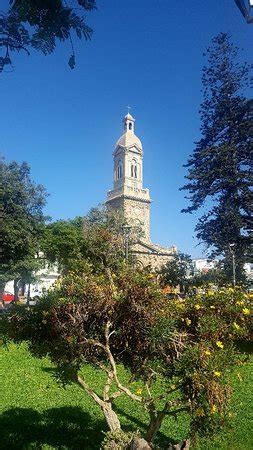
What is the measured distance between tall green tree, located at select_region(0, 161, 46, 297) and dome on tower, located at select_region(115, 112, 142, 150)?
4403 centimetres

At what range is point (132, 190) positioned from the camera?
7031cm

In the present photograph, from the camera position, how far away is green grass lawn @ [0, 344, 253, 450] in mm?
6762

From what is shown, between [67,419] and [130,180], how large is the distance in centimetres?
6608

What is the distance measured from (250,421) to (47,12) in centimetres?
832

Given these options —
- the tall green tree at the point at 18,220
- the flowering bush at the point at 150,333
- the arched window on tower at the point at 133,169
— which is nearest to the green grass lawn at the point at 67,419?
the flowering bush at the point at 150,333

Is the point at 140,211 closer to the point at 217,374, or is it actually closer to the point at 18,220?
the point at 18,220

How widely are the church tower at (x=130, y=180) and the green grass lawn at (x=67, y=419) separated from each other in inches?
2142

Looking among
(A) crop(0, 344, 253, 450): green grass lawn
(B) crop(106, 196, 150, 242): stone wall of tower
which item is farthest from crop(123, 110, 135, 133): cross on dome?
(A) crop(0, 344, 253, 450): green grass lawn

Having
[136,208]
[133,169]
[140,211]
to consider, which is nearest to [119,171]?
[133,169]

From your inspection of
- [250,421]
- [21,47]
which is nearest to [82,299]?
[21,47]

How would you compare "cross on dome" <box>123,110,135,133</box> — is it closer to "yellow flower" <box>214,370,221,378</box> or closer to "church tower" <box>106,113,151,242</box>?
"church tower" <box>106,113,151,242</box>

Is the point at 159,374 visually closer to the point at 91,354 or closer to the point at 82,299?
the point at 91,354

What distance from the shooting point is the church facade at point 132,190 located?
66.6 metres

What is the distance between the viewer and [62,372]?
530cm
